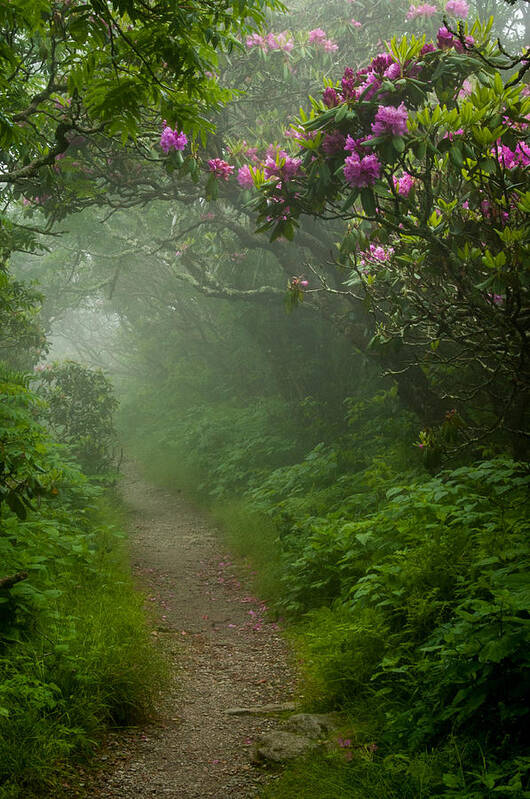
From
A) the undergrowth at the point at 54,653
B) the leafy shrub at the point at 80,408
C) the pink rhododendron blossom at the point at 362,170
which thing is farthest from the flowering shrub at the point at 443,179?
the leafy shrub at the point at 80,408

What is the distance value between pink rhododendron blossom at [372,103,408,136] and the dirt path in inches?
152

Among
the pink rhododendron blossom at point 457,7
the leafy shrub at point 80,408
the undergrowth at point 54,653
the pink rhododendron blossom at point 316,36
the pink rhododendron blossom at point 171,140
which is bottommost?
the undergrowth at point 54,653

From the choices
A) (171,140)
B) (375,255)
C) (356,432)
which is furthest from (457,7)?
(356,432)

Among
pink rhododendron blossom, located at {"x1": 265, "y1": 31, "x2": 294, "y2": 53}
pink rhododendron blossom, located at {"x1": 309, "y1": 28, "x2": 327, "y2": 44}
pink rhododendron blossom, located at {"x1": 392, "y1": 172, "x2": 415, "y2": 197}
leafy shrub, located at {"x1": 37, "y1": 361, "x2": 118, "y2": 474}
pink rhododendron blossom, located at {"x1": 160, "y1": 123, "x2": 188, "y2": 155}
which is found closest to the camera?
pink rhododendron blossom, located at {"x1": 392, "y1": 172, "x2": 415, "y2": 197}

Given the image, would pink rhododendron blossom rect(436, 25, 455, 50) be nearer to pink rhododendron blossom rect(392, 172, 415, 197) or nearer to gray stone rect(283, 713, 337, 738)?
pink rhododendron blossom rect(392, 172, 415, 197)

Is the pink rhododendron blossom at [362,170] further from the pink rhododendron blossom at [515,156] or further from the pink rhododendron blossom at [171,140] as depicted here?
the pink rhododendron blossom at [171,140]

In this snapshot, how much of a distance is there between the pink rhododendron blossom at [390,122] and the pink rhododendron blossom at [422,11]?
9.12 m

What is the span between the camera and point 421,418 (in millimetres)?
6934

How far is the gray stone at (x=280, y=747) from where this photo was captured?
3098 mm

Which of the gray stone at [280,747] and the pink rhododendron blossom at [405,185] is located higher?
the pink rhododendron blossom at [405,185]

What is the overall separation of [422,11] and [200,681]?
39.4ft

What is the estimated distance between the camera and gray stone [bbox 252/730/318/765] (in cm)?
310

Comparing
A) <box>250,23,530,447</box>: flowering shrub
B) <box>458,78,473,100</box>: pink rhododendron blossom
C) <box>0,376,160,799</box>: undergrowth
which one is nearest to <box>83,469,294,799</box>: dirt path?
<box>0,376,160,799</box>: undergrowth

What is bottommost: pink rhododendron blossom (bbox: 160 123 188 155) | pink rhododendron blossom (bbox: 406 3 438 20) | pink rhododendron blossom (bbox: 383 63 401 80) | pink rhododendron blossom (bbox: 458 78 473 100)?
pink rhododendron blossom (bbox: 383 63 401 80)
